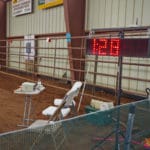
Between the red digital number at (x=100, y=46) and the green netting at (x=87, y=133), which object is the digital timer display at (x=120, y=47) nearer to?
the red digital number at (x=100, y=46)

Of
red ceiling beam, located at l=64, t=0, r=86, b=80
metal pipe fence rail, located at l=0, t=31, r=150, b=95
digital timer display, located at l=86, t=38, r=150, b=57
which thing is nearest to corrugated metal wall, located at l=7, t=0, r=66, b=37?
metal pipe fence rail, located at l=0, t=31, r=150, b=95

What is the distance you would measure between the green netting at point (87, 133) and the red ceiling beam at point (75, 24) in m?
4.64

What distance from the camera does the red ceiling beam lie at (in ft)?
24.1

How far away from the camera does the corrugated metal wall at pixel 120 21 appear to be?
5.88 metres

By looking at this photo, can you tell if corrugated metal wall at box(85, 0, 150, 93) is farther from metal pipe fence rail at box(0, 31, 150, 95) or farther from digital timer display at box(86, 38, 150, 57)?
digital timer display at box(86, 38, 150, 57)

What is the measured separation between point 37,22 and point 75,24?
9.97ft

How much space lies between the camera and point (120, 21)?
6.46 metres

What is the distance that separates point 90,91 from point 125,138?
4604mm

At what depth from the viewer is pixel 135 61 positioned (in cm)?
604

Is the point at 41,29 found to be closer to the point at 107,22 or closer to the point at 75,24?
the point at 75,24

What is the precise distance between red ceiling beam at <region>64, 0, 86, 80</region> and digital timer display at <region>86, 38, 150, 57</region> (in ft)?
10.9

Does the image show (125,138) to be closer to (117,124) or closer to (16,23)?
(117,124)

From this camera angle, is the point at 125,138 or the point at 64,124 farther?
the point at 125,138

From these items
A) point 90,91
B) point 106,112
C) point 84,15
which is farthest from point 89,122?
point 84,15
